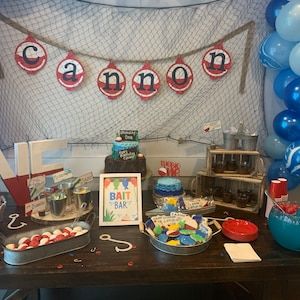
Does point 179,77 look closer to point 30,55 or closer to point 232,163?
point 232,163

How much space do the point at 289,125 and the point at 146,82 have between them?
0.74 meters

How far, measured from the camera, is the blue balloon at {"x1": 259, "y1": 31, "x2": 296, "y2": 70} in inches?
59.4

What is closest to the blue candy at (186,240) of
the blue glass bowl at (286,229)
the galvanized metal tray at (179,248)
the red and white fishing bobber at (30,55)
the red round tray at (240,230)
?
the galvanized metal tray at (179,248)

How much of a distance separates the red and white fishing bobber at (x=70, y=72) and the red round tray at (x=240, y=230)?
102cm

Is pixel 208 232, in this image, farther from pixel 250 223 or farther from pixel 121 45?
pixel 121 45

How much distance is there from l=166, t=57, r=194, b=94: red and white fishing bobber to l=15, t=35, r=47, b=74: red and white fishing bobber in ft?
2.16

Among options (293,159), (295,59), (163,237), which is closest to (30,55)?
(163,237)

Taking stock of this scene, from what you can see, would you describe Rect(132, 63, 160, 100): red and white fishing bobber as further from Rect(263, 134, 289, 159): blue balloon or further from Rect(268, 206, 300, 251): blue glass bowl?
Rect(268, 206, 300, 251): blue glass bowl

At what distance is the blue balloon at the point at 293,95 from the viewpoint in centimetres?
144

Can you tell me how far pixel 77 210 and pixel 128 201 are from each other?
0.23m

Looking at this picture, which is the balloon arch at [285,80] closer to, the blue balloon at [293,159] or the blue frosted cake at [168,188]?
the blue balloon at [293,159]

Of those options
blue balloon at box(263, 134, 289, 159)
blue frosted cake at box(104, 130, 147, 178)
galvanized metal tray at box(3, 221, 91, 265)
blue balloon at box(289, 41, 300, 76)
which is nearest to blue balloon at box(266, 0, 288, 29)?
blue balloon at box(289, 41, 300, 76)

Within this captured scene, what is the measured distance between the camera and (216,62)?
1.71m

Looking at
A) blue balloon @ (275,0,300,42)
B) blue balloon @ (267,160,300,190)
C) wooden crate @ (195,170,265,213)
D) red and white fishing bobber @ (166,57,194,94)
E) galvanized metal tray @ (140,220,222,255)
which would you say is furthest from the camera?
red and white fishing bobber @ (166,57,194,94)
